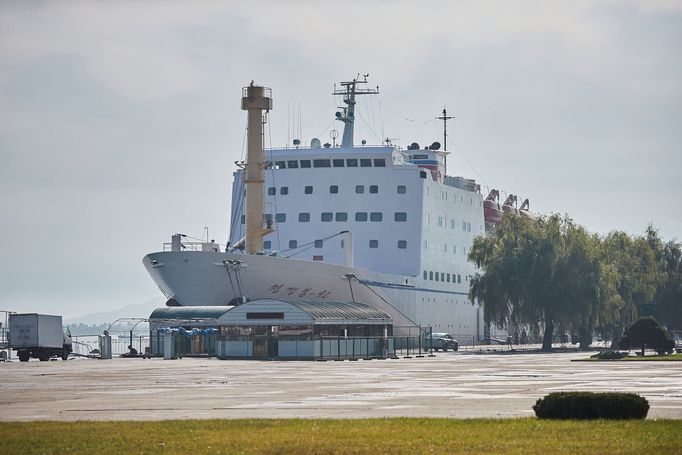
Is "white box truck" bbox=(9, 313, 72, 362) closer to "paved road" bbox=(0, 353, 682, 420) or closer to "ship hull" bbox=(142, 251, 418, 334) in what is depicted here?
"ship hull" bbox=(142, 251, 418, 334)

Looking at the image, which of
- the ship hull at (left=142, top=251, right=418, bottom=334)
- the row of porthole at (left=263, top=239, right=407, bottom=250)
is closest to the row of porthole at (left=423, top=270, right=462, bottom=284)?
the row of porthole at (left=263, top=239, right=407, bottom=250)

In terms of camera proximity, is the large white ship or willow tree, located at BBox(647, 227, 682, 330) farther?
willow tree, located at BBox(647, 227, 682, 330)

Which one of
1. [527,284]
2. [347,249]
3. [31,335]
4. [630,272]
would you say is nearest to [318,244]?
[347,249]

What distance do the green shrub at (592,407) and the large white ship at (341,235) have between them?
43941 millimetres

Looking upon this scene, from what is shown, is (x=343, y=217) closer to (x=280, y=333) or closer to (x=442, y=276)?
(x=442, y=276)

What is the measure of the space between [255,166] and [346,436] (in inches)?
1989

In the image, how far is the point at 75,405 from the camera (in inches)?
944

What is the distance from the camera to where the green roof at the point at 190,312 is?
61.2 metres

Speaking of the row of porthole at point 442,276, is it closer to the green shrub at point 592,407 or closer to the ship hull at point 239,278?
the ship hull at point 239,278

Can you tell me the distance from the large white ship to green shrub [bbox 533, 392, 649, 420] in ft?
144

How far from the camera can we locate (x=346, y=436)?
16734 mm

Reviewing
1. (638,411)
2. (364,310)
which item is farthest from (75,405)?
(364,310)

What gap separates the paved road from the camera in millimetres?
21875

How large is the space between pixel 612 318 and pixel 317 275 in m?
19.7
